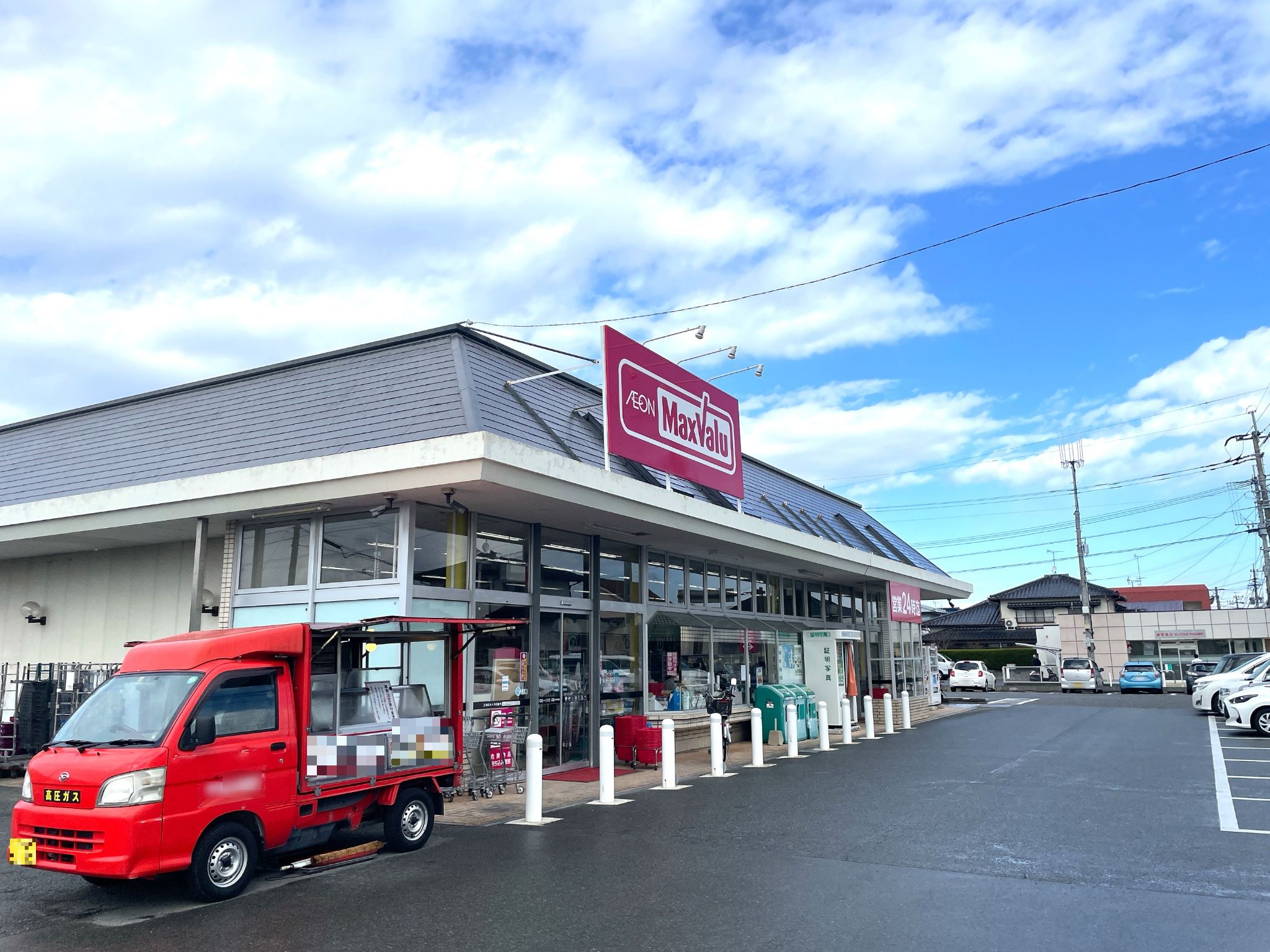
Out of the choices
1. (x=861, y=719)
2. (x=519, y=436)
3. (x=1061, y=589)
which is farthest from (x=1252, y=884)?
(x=1061, y=589)

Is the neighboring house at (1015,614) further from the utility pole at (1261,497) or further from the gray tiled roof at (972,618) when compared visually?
the utility pole at (1261,497)

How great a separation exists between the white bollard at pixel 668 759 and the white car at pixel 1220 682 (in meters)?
20.1

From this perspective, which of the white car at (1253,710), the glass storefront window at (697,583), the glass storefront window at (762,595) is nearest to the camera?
the glass storefront window at (697,583)

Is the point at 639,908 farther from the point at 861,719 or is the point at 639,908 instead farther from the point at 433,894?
the point at 861,719

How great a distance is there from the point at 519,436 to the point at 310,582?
3.54 m

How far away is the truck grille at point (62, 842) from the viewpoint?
6.96 m

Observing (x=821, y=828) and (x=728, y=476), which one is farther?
(x=728, y=476)

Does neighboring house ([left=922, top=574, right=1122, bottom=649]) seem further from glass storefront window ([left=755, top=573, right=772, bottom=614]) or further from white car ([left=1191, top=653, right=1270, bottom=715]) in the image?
glass storefront window ([left=755, top=573, right=772, bottom=614])

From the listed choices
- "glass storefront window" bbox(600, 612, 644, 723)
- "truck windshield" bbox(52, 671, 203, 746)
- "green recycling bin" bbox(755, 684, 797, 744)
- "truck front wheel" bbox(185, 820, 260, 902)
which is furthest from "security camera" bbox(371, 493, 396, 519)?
"green recycling bin" bbox(755, 684, 797, 744)

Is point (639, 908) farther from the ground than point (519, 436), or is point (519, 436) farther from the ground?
point (519, 436)

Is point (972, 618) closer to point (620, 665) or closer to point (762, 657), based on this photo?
point (762, 657)

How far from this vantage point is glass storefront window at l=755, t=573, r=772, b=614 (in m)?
22.8

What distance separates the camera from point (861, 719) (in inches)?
1045

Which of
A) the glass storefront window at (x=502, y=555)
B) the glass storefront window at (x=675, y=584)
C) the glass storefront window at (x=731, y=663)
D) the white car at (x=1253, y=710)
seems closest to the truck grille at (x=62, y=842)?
the glass storefront window at (x=502, y=555)
